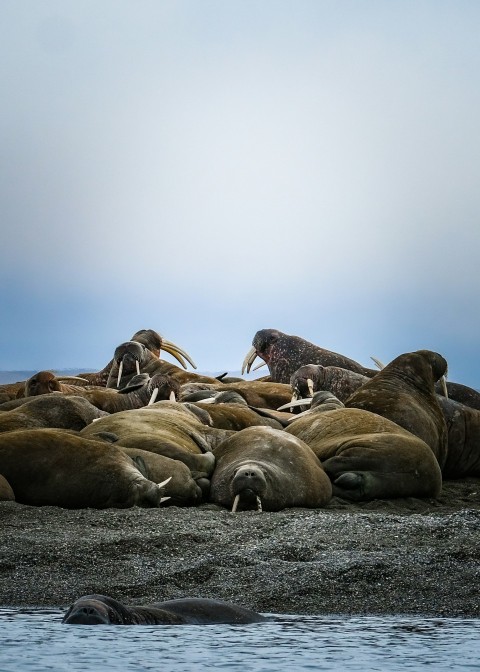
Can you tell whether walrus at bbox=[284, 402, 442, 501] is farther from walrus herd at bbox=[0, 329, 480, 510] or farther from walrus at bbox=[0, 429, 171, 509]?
walrus at bbox=[0, 429, 171, 509]

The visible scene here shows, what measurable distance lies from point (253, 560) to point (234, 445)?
4.08 meters

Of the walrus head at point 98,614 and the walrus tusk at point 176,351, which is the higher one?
the walrus tusk at point 176,351

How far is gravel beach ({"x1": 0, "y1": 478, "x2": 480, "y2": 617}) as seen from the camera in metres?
5.93

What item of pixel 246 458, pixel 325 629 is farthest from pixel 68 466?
pixel 325 629

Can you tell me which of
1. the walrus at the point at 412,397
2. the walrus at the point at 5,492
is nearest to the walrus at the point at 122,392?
the walrus at the point at 412,397

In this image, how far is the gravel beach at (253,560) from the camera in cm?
593

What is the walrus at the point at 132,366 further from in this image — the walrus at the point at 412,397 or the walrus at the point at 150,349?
the walrus at the point at 412,397

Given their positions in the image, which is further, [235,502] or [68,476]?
[235,502]

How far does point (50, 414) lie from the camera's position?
11.8 metres

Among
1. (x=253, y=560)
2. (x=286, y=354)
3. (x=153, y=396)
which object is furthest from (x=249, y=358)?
(x=253, y=560)

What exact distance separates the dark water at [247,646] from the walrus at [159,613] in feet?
0.18

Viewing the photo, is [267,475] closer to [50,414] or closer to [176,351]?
[50,414]

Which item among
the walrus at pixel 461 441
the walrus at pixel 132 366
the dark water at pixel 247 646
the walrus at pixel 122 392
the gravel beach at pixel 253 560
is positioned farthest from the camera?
the walrus at pixel 132 366

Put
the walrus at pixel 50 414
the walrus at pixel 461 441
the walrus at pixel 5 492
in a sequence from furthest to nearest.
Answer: the walrus at pixel 461 441 < the walrus at pixel 50 414 < the walrus at pixel 5 492
